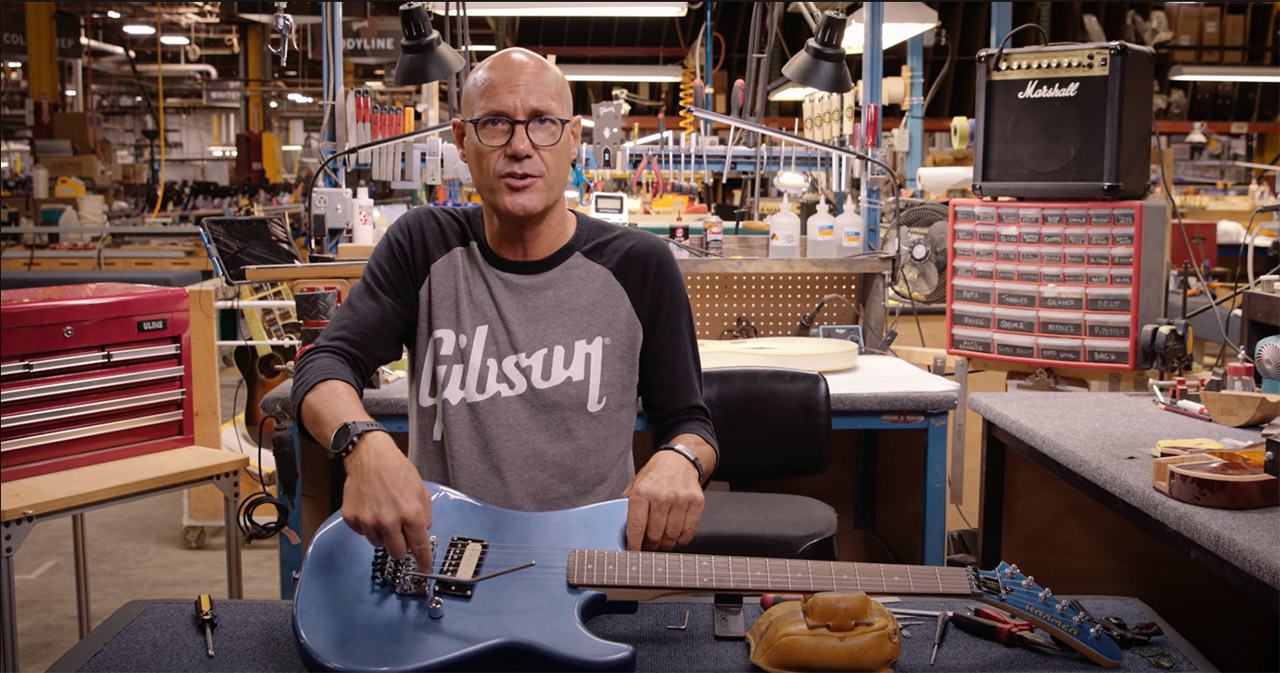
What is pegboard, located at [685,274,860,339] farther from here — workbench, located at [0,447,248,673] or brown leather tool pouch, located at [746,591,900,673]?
brown leather tool pouch, located at [746,591,900,673]

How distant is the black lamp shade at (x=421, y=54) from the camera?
324cm

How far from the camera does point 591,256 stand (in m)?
1.81

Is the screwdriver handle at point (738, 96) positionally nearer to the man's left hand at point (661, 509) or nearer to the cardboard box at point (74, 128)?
the man's left hand at point (661, 509)

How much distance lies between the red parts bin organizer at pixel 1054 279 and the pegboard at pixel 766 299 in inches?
21.3

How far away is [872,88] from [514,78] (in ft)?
9.24

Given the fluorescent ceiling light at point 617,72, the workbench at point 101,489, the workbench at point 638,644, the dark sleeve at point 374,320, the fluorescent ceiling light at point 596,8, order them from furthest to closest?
1. the fluorescent ceiling light at point 617,72
2. the fluorescent ceiling light at point 596,8
3. the workbench at point 101,489
4. the dark sleeve at point 374,320
5. the workbench at point 638,644

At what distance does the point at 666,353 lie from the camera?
5.92 feet

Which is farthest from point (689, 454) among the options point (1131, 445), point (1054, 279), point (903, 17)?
point (903, 17)

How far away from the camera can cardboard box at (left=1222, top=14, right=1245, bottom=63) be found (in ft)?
41.1

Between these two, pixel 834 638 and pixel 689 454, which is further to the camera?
pixel 689 454

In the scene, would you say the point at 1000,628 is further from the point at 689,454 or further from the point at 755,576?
the point at 689,454

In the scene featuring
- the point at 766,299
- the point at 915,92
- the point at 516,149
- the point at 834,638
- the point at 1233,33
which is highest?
the point at 1233,33

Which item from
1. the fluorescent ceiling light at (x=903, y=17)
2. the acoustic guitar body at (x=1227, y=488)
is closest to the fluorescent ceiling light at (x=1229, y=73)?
the fluorescent ceiling light at (x=903, y=17)

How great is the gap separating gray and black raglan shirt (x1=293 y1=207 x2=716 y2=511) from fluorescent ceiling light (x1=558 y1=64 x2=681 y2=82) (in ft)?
26.9
